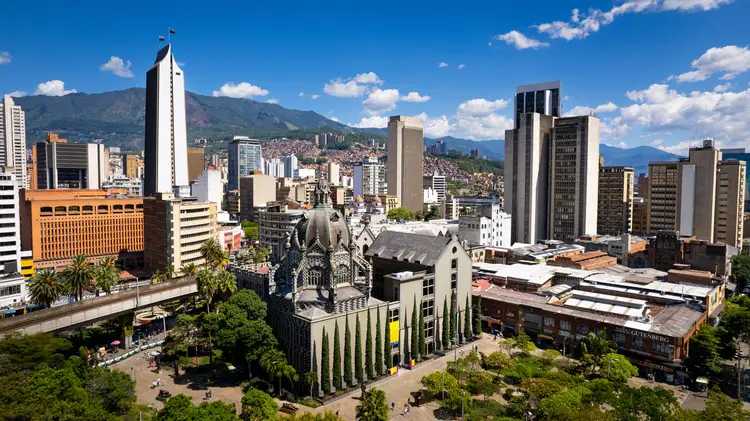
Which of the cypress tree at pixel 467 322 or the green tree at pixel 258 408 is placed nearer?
the green tree at pixel 258 408

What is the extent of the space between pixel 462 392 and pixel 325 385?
16864 millimetres

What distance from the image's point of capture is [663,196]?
538 feet

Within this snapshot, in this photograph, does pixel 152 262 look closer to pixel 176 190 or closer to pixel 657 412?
pixel 176 190

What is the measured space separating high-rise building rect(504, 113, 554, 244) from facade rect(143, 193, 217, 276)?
97071mm

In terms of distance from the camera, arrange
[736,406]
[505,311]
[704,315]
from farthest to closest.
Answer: [505,311] → [704,315] → [736,406]

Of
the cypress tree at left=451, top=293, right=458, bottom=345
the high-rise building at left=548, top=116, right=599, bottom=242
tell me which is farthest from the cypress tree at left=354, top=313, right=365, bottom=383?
the high-rise building at left=548, top=116, right=599, bottom=242

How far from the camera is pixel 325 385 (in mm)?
60156

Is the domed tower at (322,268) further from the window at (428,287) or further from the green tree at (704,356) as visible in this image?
the green tree at (704,356)

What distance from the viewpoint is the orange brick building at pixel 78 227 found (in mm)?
132875

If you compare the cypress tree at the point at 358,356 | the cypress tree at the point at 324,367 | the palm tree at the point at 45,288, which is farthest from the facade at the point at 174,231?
the cypress tree at the point at 324,367

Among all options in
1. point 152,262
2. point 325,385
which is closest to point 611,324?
point 325,385

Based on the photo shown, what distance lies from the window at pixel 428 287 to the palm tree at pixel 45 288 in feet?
195

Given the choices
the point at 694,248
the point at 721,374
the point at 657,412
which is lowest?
the point at 721,374

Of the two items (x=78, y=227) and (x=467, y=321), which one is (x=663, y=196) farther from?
(x=78, y=227)
